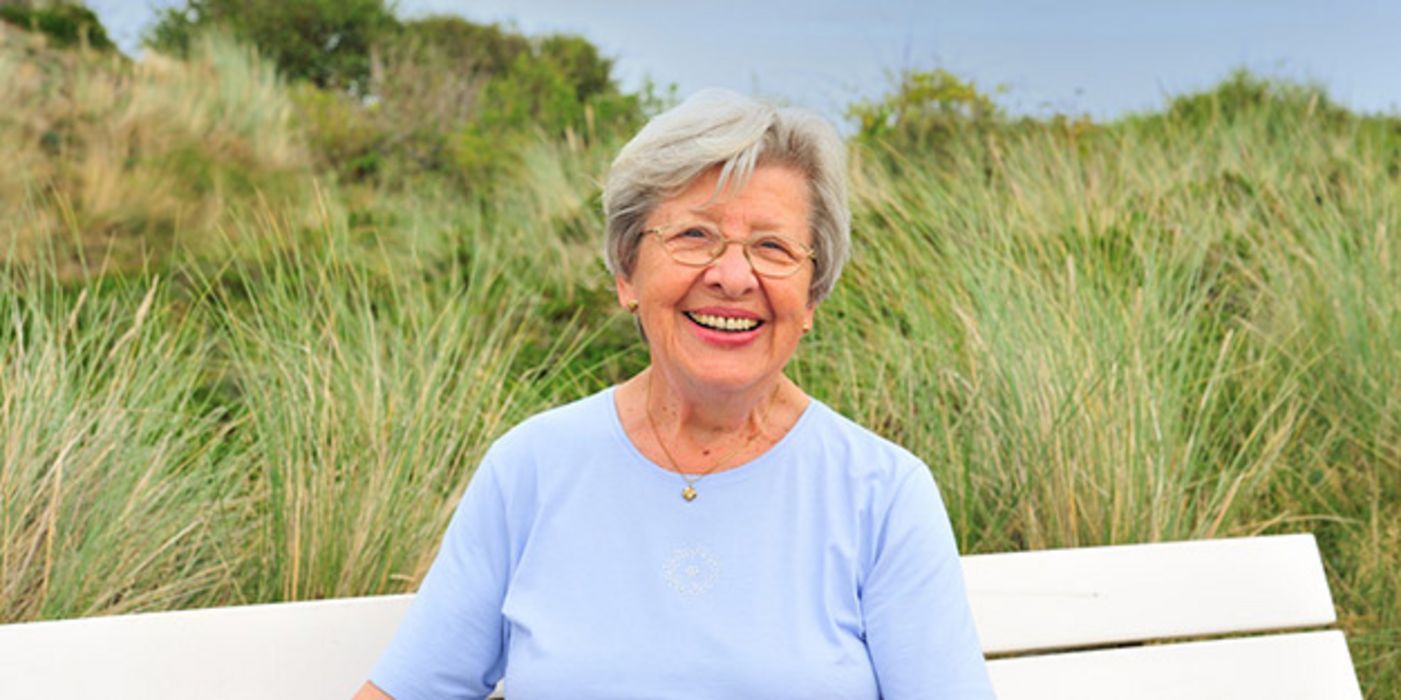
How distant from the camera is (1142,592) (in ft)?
9.68

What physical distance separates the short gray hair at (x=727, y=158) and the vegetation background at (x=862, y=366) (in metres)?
1.41

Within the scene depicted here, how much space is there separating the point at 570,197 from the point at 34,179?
3.23 m

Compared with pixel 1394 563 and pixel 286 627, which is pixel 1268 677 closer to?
pixel 1394 563

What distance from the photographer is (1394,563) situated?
14.0 ft

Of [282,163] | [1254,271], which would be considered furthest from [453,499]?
[282,163]

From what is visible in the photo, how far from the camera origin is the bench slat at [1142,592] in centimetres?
286

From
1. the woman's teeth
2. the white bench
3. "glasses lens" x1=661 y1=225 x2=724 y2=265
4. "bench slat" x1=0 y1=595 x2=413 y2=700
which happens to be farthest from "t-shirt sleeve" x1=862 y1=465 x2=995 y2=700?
"bench slat" x1=0 y1=595 x2=413 y2=700

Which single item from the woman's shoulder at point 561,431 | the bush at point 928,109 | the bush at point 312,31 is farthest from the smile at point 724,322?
the bush at point 312,31

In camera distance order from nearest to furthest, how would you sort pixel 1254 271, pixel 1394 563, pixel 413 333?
pixel 1394 563 → pixel 413 333 → pixel 1254 271

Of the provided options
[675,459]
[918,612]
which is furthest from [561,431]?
[918,612]

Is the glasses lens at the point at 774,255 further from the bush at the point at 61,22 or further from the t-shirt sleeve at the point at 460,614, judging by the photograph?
the bush at the point at 61,22

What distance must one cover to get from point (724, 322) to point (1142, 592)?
1.26 m

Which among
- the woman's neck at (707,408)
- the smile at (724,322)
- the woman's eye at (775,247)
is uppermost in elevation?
the woman's eye at (775,247)

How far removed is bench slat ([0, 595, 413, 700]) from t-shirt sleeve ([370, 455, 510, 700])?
0.30 meters
